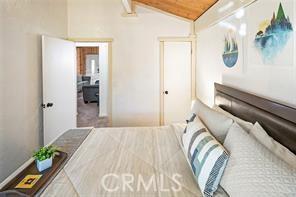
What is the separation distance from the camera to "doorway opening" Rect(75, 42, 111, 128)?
231 inches

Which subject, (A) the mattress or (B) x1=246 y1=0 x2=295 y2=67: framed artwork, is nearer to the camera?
(A) the mattress

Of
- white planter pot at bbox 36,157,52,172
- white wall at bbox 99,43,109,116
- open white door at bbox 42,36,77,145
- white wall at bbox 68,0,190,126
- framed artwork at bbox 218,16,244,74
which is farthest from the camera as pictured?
white wall at bbox 99,43,109,116

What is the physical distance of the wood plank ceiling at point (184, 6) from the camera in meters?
3.57

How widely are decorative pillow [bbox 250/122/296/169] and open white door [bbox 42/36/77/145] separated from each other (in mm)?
3077

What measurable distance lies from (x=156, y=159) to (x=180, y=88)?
Result: 124 inches

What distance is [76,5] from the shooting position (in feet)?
15.8

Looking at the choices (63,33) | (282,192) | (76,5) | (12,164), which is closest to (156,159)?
(282,192)

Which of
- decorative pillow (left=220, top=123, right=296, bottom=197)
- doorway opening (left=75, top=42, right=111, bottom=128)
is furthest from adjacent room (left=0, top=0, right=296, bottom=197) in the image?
doorway opening (left=75, top=42, right=111, bottom=128)

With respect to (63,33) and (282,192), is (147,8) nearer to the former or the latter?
(63,33)

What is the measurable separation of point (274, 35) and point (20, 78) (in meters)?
2.95

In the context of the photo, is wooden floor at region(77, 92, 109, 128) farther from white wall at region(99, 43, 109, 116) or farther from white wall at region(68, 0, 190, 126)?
white wall at region(68, 0, 190, 126)

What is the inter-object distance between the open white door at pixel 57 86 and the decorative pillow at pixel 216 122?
8.39 feet

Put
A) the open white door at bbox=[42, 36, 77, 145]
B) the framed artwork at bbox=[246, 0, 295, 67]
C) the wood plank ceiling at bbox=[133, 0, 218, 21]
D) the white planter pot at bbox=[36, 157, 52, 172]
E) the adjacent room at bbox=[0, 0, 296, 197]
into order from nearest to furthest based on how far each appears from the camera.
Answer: the adjacent room at bbox=[0, 0, 296, 197], the framed artwork at bbox=[246, 0, 295, 67], the white planter pot at bbox=[36, 157, 52, 172], the wood plank ceiling at bbox=[133, 0, 218, 21], the open white door at bbox=[42, 36, 77, 145]

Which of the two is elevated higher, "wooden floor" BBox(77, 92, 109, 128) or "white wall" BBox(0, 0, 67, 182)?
"white wall" BBox(0, 0, 67, 182)
